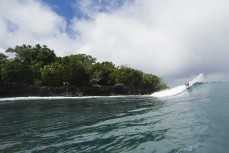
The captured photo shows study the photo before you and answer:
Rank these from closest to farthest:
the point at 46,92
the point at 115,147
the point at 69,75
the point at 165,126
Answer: the point at 115,147 → the point at 165,126 → the point at 46,92 → the point at 69,75

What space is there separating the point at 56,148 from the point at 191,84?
234 ft

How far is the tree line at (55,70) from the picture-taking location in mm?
99619

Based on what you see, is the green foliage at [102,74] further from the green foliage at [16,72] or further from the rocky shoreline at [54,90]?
the green foliage at [16,72]

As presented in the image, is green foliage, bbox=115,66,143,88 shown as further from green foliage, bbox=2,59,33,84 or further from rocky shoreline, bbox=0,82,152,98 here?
green foliage, bbox=2,59,33,84

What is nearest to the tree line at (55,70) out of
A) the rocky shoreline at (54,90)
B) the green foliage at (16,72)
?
the green foliage at (16,72)

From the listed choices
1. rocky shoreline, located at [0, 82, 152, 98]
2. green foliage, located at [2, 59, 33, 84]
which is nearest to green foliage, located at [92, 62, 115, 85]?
rocky shoreline, located at [0, 82, 152, 98]

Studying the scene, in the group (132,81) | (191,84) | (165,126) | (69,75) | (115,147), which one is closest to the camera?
(115,147)

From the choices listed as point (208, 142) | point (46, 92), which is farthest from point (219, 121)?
point (46, 92)

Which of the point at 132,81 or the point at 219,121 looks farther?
the point at 132,81

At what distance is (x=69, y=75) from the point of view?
111062 mm

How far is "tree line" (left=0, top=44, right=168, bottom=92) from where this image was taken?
327 feet

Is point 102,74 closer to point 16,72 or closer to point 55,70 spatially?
point 55,70

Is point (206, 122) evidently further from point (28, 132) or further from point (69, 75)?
point (69, 75)

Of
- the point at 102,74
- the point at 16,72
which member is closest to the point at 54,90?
the point at 16,72
